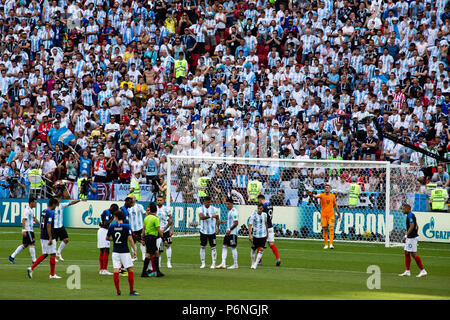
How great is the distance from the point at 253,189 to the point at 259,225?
8.48 meters

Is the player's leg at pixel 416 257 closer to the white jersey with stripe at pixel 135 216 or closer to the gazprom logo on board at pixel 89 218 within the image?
the white jersey with stripe at pixel 135 216

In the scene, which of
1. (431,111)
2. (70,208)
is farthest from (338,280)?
(70,208)

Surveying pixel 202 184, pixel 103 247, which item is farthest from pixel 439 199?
pixel 103 247

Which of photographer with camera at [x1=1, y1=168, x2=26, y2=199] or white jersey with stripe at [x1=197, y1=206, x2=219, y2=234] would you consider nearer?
white jersey with stripe at [x1=197, y1=206, x2=219, y2=234]

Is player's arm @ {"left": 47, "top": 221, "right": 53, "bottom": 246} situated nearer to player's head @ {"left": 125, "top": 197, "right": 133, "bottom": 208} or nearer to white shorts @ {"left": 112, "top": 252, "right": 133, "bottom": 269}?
player's head @ {"left": 125, "top": 197, "right": 133, "bottom": 208}

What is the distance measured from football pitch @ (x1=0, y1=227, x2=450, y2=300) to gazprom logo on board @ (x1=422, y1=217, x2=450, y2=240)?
615 mm

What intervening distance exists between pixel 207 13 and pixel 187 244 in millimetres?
13218

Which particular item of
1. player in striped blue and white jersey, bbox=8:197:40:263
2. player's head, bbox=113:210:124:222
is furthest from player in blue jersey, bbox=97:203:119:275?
player's head, bbox=113:210:124:222

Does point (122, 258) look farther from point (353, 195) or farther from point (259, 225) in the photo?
point (353, 195)

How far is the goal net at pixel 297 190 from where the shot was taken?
27.1 meters

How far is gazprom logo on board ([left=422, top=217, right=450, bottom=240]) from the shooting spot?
27125mm

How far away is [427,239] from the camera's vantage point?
27.4 m

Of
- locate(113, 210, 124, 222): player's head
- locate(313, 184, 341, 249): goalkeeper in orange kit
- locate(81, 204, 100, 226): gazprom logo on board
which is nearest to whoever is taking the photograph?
locate(113, 210, 124, 222): player's head

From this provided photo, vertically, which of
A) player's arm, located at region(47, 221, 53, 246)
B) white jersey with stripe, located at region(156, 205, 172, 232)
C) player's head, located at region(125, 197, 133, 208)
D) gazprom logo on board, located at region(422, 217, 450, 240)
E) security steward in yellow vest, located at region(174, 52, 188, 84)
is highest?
security steward in yellow vest, located at region(174, 52, 188, 84)
